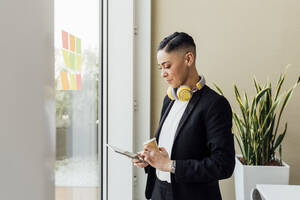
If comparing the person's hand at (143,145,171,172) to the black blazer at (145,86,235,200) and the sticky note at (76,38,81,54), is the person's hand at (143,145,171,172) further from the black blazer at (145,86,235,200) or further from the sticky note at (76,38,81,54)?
the sticky note at (76,38,81,54)

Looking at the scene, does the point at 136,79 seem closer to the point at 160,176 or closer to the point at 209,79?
the point at 209,79

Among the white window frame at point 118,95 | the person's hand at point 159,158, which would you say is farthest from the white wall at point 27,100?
the white window frame at point 118,95

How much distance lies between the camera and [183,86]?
3.74 feet

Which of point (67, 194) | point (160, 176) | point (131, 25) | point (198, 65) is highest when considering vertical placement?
point (131, 25)

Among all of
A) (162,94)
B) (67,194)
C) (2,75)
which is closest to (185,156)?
(67,194)

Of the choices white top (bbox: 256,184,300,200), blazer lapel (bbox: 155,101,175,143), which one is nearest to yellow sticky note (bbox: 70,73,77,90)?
blazer lapel (bbox: 155,101,175,143)

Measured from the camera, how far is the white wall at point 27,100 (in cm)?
43

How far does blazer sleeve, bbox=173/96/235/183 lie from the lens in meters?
1.03

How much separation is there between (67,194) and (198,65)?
1.37 m

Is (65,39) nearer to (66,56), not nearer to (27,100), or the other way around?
(66,56)

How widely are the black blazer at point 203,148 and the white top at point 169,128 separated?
0.04 meters

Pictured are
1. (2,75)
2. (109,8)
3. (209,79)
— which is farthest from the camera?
(209,79)

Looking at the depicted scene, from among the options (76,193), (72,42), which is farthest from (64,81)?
(76,193)

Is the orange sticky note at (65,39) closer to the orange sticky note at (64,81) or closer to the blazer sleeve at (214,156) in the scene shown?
the orange sticky note at (64,81)
